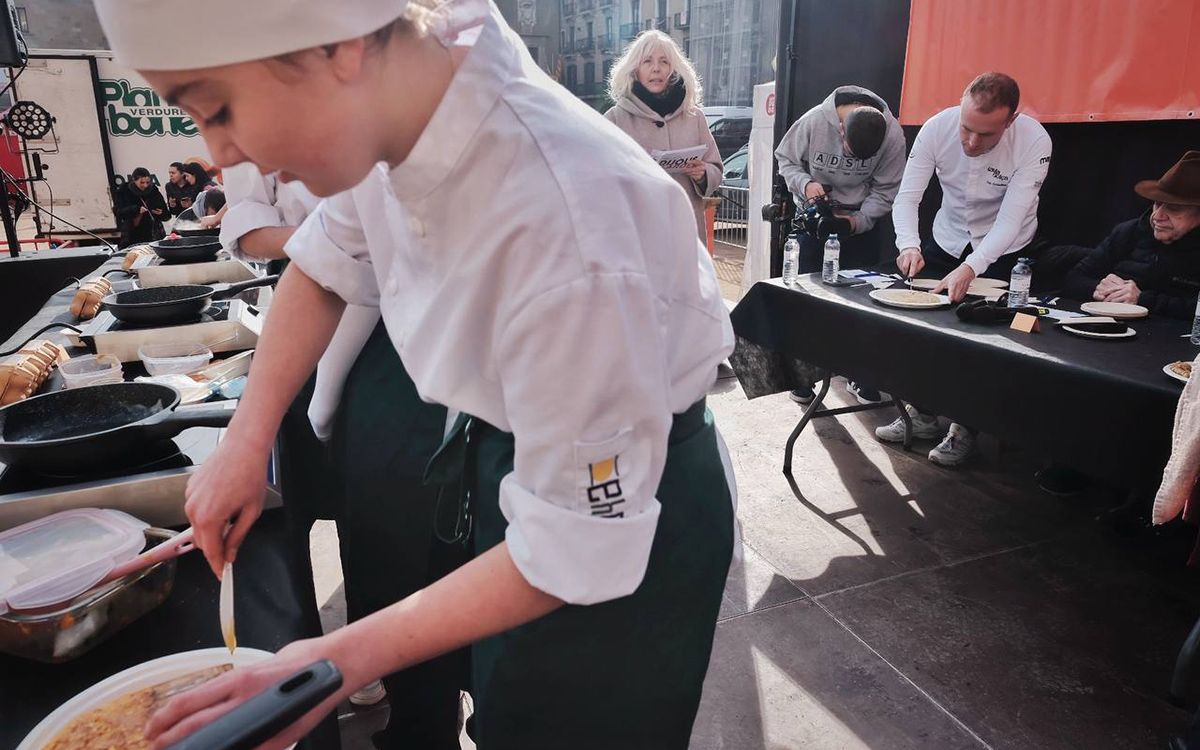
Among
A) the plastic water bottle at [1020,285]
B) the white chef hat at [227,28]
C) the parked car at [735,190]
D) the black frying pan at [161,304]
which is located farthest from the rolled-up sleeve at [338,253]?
the parked car at [735,190]

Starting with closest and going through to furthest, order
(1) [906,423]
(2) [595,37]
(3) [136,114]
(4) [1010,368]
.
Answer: (4) [1010,368]
(1) [906,423]
(3) [136,114]
(2) [595,37]

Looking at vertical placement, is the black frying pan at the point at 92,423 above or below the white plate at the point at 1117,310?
above

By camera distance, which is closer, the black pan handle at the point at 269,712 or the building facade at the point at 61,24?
the black pan handle at the point at 269,712

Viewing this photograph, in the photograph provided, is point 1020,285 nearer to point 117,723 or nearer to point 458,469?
point 458,469

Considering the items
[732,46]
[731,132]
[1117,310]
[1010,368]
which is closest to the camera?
[1010,368]

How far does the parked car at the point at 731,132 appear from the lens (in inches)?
508

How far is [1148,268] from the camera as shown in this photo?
10.7 feet

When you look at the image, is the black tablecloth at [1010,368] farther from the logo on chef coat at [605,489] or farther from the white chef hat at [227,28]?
the white chef hat at [227,28]

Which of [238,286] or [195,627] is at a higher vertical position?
[238,286]

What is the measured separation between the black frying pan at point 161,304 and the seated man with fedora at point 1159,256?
321 centimetres

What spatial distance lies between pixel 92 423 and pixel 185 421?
0.25m

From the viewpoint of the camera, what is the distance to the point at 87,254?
438 cm

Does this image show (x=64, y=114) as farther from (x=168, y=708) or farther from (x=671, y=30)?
(x=671, y=30)

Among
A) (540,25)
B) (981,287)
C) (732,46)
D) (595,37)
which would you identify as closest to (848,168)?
(981,287)
